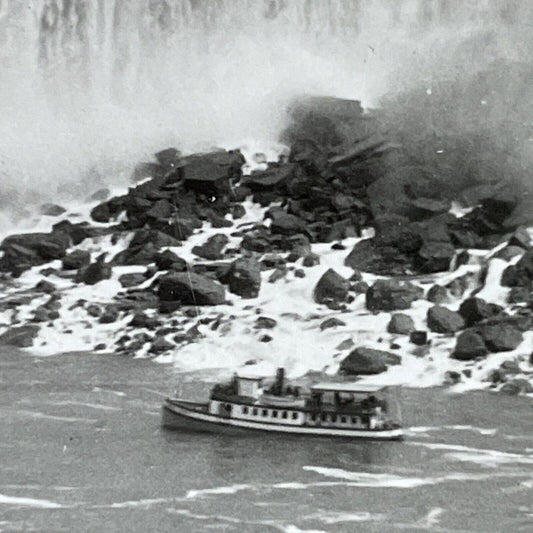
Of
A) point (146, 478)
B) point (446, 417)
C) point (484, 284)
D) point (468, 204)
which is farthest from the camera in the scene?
point (468, 204)

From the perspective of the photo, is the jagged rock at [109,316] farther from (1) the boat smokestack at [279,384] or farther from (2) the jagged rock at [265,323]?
(1) the boat smokestack at [279,384]

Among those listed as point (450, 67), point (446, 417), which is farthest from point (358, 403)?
point (450, 67)

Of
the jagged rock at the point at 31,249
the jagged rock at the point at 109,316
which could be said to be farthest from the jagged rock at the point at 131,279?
the jagged rock at the point at 31,249

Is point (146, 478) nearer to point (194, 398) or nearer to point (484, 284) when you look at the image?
point (194, 398)

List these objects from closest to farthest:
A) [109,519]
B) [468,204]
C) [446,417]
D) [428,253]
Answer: [109,519]
[446,417]
[428,253]
[468,204]

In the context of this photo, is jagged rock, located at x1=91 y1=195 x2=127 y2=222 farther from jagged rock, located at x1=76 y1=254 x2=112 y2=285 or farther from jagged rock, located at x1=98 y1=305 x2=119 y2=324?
jagged rock, located at x1=98 y1=305 x2=119 y2=324

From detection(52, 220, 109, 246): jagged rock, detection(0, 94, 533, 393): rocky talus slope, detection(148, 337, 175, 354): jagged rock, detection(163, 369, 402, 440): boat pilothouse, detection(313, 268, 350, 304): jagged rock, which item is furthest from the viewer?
detection(52, 220, 109, 246): jagged rock

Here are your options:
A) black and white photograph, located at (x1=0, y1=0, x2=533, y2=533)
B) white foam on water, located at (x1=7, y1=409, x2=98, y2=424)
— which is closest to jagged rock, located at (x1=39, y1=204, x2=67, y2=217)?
black and white photograph, located at (x1=0, y1=0, x2=533, y2=533)
